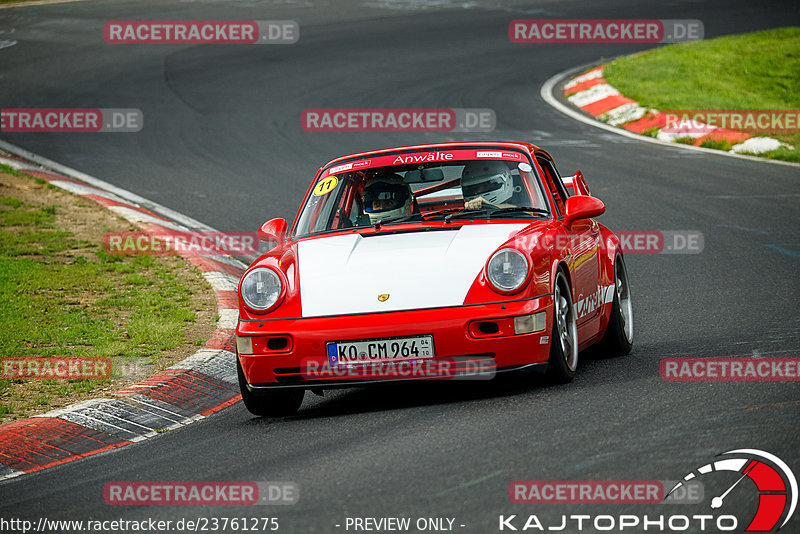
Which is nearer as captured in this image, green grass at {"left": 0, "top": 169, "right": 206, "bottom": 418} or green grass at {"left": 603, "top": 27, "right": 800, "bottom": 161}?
green grass at {"left": 0, "top": 169, "right": 206, "bottom": 418}

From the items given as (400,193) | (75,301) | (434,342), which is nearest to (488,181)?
(400,193)

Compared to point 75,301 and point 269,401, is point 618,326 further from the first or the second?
point 75,301

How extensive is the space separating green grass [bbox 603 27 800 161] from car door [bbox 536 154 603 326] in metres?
8.58

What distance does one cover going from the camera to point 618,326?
274 inches

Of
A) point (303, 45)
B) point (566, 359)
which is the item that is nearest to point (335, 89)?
point (303, 45)

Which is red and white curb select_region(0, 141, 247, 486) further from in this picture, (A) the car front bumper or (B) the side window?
(B) the side window

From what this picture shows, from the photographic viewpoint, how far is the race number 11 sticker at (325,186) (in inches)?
272

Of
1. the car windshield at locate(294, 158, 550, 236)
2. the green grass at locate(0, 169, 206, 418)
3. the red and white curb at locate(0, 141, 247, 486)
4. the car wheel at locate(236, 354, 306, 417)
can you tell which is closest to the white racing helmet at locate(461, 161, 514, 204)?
the car windshield at locate(294, 158, 550, 236)

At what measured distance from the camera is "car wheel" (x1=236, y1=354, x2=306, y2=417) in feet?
19.2

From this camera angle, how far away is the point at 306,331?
18.3 ft

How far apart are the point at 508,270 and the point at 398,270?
56cm

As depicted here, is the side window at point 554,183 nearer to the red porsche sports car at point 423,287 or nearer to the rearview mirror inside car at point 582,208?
the red porsche sports car at point 423,287

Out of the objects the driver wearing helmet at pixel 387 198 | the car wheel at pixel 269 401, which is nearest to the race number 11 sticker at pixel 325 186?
the driver wearing helmet at pixel 387 198

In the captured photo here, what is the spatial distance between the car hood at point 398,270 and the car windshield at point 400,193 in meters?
0.45
